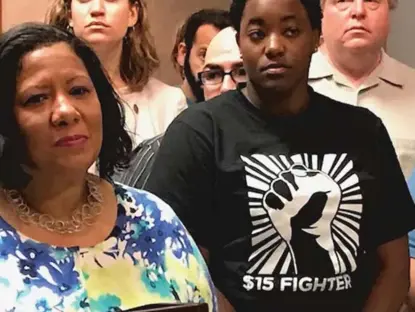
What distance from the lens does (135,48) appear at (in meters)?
2.20

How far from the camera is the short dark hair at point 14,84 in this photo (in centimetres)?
113

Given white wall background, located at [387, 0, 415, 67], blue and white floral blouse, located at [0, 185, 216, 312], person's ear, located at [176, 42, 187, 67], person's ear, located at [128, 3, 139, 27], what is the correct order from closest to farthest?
blue and white floral blouse, located at [0, 185, 216, 312], person's ear, located at [128, 3, 139, 27], person's ear, located at [176, 42, 187, 67], white wall background, located at [387, 0, 415, 67]

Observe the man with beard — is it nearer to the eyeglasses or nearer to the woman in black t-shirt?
the eyeglasses

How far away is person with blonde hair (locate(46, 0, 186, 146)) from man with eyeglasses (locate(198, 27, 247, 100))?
0.64 feet

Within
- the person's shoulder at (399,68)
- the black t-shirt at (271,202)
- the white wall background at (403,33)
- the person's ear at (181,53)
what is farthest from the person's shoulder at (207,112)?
the white wall background at (403,33)

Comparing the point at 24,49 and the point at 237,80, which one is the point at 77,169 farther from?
the point at 237,80

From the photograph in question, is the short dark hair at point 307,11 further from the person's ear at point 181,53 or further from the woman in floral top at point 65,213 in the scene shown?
the person's ear at point 181,53

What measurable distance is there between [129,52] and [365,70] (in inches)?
25.5

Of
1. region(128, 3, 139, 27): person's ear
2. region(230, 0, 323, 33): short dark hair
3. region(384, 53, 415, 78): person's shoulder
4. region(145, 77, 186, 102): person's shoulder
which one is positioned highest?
region(230, 0, 323, 33): short dark hair

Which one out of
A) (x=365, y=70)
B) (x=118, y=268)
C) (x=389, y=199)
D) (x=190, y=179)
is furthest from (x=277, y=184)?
(x=365, y=70)

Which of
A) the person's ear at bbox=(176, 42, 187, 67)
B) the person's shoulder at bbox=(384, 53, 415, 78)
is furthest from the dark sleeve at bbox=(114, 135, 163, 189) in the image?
the person's ear at bbox=(176, 42, 187, 67)

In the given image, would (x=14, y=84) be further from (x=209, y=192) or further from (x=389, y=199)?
(x=389, y=199)

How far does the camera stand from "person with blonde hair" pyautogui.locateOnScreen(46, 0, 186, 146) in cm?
204

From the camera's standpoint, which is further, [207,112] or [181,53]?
[181,53]
